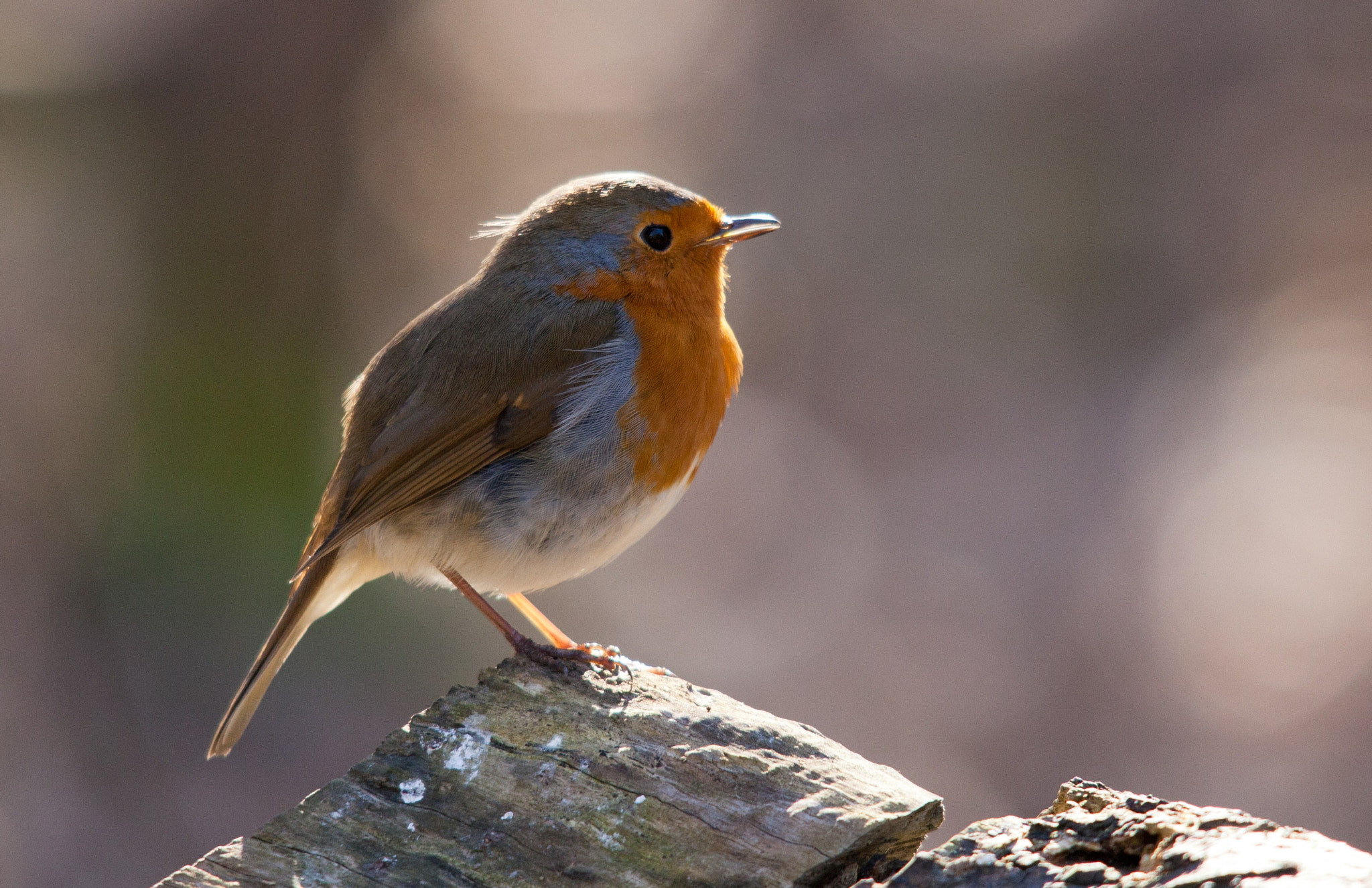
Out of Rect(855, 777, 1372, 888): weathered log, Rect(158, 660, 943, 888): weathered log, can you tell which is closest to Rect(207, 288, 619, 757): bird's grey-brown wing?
Rect(158, 660, 943, 888): weathered log

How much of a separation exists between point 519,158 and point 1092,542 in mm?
4210

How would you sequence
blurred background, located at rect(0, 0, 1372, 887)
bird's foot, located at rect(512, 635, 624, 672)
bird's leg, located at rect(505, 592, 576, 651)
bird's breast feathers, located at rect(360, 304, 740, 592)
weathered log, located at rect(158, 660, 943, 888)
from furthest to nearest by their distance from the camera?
blurred background, located at rect(0, 0, 1372, 887) < bird's leg, located at rect(505, 592, 576, 651) < bird's breast feathers, located at rect(360, 304, 740, 592) < bird's foot, located at rect(512, 635, 624, 672) < weathered log, located at rect(158, 660, 943, 888)

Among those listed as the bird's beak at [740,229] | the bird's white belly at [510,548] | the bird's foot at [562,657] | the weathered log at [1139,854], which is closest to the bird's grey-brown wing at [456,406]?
the bird's white belly at [510,548]

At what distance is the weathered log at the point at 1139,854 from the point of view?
6.42 feet

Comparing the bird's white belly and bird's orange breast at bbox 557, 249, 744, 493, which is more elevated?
bird's orange breast at bbox 557, 249, 744, 493

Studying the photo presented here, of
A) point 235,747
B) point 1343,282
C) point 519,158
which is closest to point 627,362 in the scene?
point 235,747

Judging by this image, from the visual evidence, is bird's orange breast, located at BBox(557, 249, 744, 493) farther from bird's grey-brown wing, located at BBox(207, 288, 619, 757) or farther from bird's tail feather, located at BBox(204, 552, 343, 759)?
bird's tail feather, located at BBox(204, 552, 343, 759)

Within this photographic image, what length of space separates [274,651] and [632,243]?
4.93 ft

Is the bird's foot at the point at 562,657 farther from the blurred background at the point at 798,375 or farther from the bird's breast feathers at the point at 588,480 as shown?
the blurred background at the point at 798,375

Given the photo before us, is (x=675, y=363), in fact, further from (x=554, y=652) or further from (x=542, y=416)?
(x=554, y=652)

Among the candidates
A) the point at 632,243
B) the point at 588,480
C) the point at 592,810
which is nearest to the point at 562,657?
the point at 588,480

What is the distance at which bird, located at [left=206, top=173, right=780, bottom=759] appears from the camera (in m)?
3.22

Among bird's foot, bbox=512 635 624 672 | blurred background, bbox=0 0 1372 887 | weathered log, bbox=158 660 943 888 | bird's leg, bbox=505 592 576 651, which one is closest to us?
weathered log, bbox=158 660 943 888

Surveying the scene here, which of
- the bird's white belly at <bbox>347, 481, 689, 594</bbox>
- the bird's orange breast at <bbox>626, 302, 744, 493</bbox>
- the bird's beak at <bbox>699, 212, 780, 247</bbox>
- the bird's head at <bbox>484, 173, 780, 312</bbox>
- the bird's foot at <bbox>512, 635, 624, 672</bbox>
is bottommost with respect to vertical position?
the bird's foot at <bbox>512, 635, 624, 672</bbox>
